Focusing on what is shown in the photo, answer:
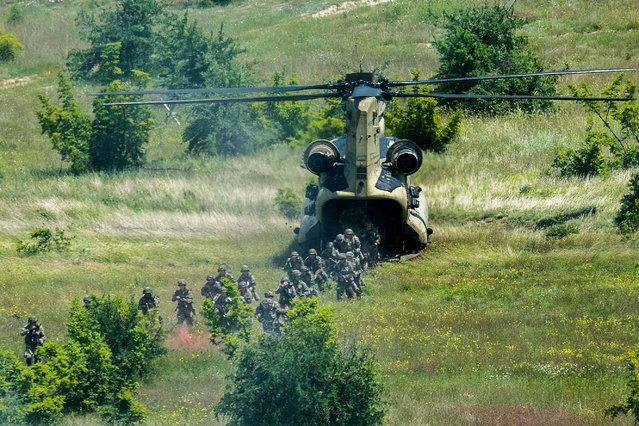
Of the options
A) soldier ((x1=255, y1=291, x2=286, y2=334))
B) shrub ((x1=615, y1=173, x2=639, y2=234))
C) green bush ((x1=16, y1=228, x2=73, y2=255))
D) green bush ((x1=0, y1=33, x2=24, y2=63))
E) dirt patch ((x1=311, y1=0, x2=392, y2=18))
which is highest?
dirt patch ((x1=311, y1=0, x2=392, y2=18))

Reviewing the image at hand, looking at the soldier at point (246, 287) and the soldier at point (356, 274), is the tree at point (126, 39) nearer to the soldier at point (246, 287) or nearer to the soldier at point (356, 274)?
the soldier at point (356, 274)

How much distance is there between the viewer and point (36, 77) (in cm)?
6138

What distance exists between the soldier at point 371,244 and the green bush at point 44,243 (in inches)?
318

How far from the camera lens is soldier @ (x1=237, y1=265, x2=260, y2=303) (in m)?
26.5

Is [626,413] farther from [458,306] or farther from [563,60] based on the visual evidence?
[563,60]

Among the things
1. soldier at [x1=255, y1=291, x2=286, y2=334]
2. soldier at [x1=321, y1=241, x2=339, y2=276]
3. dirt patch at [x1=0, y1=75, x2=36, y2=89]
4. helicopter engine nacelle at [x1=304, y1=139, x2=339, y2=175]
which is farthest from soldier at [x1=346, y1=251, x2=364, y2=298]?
dirt patch at [x1=0, y1=75, x2=36, y2=89]

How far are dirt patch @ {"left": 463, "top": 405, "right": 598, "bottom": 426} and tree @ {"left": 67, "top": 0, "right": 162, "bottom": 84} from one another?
4032cm

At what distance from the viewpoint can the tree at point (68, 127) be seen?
43.0 metres

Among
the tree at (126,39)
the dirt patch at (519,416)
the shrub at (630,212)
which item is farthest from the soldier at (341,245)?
the tree at (126,39)

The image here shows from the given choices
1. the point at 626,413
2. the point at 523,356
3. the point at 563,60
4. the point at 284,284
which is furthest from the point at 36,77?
the point at 626,413

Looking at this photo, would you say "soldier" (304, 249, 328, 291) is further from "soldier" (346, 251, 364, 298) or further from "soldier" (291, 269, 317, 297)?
"soldier" (291, 269, 317, 297)

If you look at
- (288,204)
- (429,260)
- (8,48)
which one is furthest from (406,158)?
(8,48)

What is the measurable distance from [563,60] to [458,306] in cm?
3004

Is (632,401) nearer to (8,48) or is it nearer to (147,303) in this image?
(147,303)
